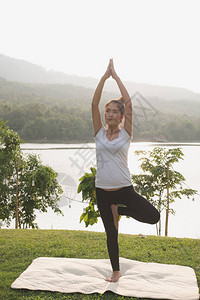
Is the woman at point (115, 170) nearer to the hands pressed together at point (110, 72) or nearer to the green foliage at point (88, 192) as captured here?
the hands pressed together at point (110, 72)

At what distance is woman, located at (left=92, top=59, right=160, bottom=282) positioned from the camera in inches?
94.0

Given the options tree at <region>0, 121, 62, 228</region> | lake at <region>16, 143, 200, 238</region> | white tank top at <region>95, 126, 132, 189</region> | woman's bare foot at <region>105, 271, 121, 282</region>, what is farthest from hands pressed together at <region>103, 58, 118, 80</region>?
tree at <region>0, 121, 62, 228</region>

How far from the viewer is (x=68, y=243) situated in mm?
3551

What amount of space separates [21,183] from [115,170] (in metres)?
3.13

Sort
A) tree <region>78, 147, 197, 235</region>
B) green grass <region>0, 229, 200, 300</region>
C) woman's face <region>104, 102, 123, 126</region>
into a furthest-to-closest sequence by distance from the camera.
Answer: tree <region>78, 147, 197, 235</region> < green grass <region>0, 229, 200, 300</region> < woman's face <region>104, 102, 123, 126</region>

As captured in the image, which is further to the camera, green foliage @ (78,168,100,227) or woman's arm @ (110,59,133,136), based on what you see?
green foliage @ (78,168,100,227)

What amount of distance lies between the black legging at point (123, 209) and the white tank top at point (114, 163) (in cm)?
8

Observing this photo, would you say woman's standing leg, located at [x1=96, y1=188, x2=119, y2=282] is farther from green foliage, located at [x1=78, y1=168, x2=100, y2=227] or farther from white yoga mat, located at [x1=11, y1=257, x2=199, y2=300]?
green foliage, located at [x1=78, y1=168, x2=100, y2=227]

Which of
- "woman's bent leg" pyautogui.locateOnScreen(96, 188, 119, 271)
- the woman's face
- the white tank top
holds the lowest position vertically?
"woman's bent leg" pyautogui.locateOnScreen(96, 188, 119, 271)

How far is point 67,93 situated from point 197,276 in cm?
2270

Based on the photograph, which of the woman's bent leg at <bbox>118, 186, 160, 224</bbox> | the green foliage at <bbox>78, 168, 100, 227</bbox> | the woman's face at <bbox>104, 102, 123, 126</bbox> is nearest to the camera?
the woman's bent leg at <bbox>118, 186, 160, 224</bbox>

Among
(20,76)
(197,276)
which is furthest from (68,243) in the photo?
(20,76)

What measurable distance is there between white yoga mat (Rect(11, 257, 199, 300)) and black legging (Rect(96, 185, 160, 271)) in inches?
8.0

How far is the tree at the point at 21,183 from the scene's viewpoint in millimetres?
5055
